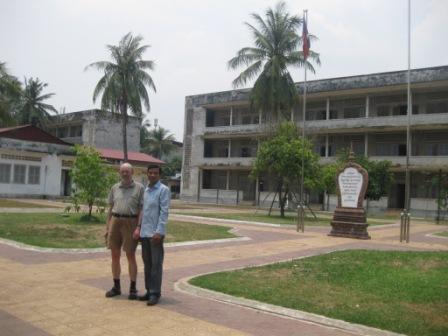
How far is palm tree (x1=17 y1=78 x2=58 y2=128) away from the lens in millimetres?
52812

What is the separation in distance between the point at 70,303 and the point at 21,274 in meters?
2.23

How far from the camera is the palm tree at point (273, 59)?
115 feet

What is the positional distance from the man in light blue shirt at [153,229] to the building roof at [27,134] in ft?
99.1

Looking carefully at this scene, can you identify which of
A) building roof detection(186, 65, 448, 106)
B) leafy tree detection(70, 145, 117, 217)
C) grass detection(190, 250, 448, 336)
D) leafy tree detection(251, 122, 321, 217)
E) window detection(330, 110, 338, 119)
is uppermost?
building roof detection(186, 65, 448, 106)

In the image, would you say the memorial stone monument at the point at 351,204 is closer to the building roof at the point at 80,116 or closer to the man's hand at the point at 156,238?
the man's hand at the point at 156,238

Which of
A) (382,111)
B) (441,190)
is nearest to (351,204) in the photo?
(441,190)

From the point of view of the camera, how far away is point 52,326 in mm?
5328

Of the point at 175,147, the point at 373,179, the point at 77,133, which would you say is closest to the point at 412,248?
the point at 373,179

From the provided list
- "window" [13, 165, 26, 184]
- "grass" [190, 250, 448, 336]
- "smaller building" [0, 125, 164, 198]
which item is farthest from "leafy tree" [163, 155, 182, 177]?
"grass" [190, 250, 448, 336]

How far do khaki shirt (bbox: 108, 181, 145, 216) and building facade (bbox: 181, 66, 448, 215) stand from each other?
2599 centimetres

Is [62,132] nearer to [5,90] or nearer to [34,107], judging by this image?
[34,107]

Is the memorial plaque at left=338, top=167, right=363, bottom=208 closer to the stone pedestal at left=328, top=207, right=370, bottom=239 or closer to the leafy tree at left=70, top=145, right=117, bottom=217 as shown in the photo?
the stone pedestal at left=328, top=207, right=370, bottom=239

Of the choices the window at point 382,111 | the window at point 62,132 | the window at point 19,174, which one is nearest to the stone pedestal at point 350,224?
the window at point 382,111

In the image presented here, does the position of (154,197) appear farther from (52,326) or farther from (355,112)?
(355,112)
